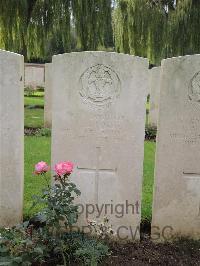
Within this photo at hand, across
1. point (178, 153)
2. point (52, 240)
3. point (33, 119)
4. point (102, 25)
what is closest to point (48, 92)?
point (33, 119)

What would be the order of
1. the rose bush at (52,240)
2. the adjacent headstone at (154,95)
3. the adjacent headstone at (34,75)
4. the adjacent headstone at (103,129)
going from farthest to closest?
the adjacent headstone at (34,75)
the adjacent headstone at (154,95)
the adjacent headstone at (103,129)
the rose bush at (52,240)

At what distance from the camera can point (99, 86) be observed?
3258 millimetres

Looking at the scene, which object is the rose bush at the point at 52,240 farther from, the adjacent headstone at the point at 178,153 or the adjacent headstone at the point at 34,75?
the adjacent headstone at the point at 34,75

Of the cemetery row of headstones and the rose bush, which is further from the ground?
the cemetery row of headstones

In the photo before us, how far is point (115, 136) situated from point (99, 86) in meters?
0.46

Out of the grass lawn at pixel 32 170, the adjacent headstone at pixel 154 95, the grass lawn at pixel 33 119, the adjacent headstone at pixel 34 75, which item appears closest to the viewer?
the grass lawn at pixel 32 170

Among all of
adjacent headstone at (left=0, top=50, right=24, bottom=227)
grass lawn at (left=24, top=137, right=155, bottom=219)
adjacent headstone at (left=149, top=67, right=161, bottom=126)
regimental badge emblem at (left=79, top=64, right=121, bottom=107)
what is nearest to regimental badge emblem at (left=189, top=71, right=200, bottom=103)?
regimental badge emblem at (left=79, top=64, right=121, bottom=107)

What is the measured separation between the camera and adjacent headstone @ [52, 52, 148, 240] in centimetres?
324

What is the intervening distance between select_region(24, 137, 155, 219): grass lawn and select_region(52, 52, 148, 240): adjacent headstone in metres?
0.60

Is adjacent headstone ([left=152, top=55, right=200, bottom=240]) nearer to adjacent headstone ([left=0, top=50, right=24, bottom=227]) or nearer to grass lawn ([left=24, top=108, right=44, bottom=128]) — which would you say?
adjacent headstone ([left=0, top=50, right=24, bottom=227])

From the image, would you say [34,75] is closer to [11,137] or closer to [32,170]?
[32,170]

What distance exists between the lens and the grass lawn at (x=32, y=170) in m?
4.19

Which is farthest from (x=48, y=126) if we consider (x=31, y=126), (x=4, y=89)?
(x=4, y=89)

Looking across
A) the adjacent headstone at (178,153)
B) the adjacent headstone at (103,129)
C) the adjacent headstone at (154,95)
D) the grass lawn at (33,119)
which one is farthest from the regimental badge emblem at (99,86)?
the grass lawn at (33,119)
